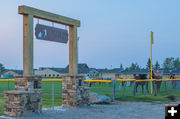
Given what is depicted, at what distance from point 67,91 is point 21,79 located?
2535mm

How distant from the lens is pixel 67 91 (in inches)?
452

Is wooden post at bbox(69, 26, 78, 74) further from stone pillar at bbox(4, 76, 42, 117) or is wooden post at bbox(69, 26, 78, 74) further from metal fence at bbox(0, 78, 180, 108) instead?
stone pillar at bbox(4, 76, 42, 117)

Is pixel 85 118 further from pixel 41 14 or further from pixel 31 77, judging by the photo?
pixel 41 14

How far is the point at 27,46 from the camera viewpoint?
967cm

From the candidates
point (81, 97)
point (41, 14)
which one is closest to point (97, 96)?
point (81, 97)

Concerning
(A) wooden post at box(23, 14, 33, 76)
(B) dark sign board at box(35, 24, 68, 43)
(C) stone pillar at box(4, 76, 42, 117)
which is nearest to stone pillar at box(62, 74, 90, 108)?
(B) dark sign board at box(35, 24, 68, 43)

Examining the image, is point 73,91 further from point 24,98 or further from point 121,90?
point 121,90

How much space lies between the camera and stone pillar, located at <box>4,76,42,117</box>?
28.1 feet

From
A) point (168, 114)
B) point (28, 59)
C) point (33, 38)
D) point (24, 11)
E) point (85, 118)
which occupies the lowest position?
point (85, 118)

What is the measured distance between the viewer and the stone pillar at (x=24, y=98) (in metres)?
8.57

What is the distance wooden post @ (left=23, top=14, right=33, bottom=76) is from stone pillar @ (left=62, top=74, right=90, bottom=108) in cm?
226

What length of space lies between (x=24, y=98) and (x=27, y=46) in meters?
2.04

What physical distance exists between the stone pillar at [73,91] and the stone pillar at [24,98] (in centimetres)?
196

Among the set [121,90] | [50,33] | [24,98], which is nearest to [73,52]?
[50,33]
